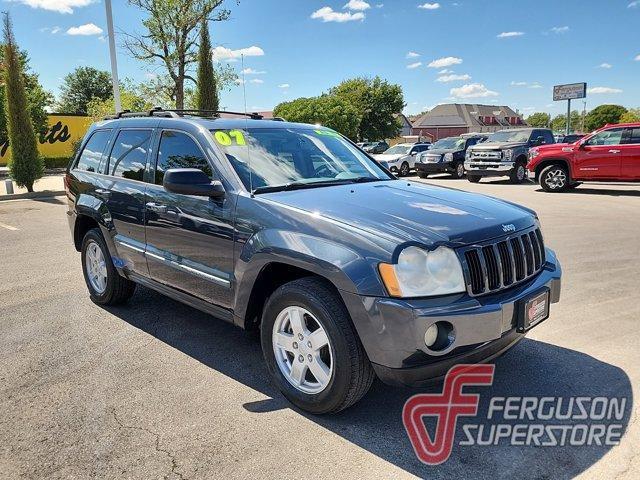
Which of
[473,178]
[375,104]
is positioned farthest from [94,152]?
[375,104]

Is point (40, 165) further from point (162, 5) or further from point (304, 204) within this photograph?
point (304, 204)

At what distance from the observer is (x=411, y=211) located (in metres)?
3.12

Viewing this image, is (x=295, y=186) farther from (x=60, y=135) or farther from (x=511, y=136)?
(x=60, y=135)

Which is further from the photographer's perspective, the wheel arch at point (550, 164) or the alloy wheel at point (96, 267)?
the wheel arch at point (550, 164)

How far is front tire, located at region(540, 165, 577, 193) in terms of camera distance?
607 inches

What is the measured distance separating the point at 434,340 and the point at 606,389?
156 centimetres

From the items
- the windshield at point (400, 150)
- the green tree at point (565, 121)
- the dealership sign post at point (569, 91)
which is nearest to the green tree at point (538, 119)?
the green tree at point (565, 121)

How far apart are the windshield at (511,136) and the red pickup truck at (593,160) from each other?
378cm

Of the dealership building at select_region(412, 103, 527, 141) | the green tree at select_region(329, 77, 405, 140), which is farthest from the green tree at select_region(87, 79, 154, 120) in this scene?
the dealership building at select_region(412, 103, 527, 141)

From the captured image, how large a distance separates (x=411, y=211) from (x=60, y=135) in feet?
104

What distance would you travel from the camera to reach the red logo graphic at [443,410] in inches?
110

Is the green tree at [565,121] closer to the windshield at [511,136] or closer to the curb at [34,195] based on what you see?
the windshield at [511,136]

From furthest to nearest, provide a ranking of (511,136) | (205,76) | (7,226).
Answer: (205,76)
(511,136)
(7,226)

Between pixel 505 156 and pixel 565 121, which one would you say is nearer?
pixel 505 156
